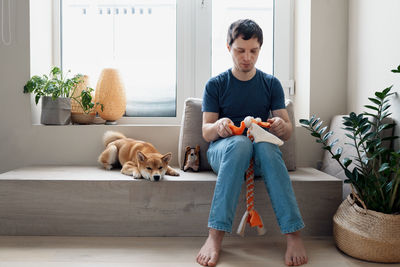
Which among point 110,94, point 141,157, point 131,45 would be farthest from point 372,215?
point 131,45

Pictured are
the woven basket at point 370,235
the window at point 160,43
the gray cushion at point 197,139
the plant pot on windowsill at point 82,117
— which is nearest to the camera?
the woven basket at point 370,235

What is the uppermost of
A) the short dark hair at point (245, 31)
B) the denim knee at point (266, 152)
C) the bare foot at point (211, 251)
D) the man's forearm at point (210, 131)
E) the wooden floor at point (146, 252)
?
the short dark hair at point (245, 31)

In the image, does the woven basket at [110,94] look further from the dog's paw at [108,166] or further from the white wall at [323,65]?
the white wall at [323,65]

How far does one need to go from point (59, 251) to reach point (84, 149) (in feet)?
2.53

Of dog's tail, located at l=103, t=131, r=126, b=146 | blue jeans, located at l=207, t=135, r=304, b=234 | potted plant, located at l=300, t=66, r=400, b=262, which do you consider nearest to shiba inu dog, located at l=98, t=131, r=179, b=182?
dog's tail, located at l=103, t=131, r=126, b=146

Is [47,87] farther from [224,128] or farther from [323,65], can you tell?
[323,65]

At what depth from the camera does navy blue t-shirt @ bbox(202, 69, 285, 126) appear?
169 cm

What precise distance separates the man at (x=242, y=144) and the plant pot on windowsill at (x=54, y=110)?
95cm

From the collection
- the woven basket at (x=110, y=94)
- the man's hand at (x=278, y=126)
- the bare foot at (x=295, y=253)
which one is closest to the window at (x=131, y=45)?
the woven basket at (x=110, y=94)

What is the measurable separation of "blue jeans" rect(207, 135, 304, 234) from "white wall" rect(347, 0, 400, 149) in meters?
0.65

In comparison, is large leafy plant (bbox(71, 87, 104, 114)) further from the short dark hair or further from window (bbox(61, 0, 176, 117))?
the short dark hair

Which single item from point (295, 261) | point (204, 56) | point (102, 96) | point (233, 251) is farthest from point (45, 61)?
point (295, 261)

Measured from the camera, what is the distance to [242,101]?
1.69m

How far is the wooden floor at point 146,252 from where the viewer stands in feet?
4.41
